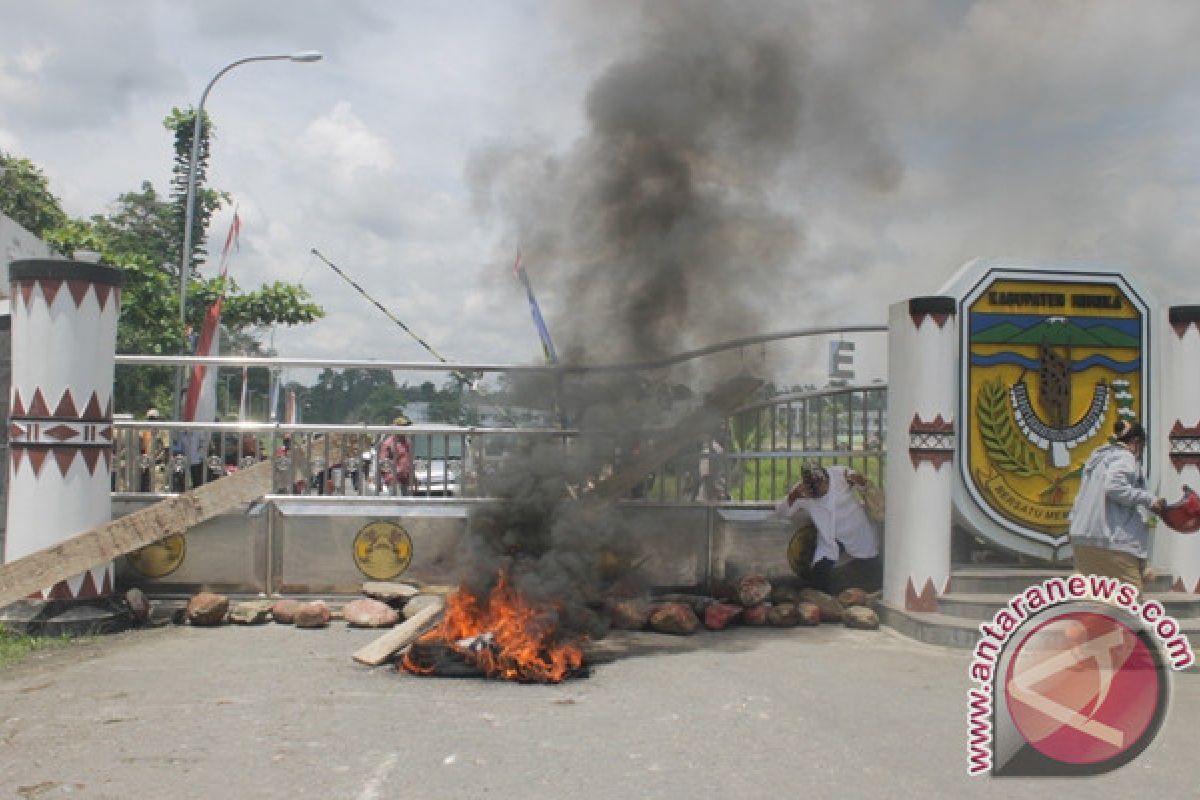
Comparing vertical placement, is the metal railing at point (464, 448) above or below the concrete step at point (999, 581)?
above

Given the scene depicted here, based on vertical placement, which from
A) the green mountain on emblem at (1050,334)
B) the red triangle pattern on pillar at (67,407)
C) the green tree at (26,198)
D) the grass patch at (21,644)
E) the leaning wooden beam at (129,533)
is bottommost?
the grass patch at (21,644)

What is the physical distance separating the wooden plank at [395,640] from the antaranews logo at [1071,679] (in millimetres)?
3641

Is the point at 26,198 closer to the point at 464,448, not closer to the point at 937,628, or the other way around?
the point at 464,448

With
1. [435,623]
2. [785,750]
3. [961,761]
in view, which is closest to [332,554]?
[435,623]

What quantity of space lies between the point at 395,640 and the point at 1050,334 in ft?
19.2

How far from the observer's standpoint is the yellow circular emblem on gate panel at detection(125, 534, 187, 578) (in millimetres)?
8320

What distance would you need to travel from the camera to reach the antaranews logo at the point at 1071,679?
4.77 metres

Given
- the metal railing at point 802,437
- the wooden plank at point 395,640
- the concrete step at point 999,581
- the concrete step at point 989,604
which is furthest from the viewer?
the metal railing at point 802,437

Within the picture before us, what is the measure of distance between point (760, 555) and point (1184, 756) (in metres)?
4.13

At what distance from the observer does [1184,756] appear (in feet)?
16.0

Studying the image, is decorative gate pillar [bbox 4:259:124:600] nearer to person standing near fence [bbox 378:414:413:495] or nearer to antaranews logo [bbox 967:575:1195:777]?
person standing near fence [bbox 378:414:413:495]

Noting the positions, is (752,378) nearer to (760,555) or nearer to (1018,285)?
(760,555)

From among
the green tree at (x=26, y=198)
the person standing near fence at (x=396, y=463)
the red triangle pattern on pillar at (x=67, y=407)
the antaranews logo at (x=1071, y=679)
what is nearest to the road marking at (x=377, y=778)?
the antaranews logo at (x=1071, y=679)

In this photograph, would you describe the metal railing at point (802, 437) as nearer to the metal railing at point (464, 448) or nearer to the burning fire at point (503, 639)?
the metal railing at point (464, 448)
